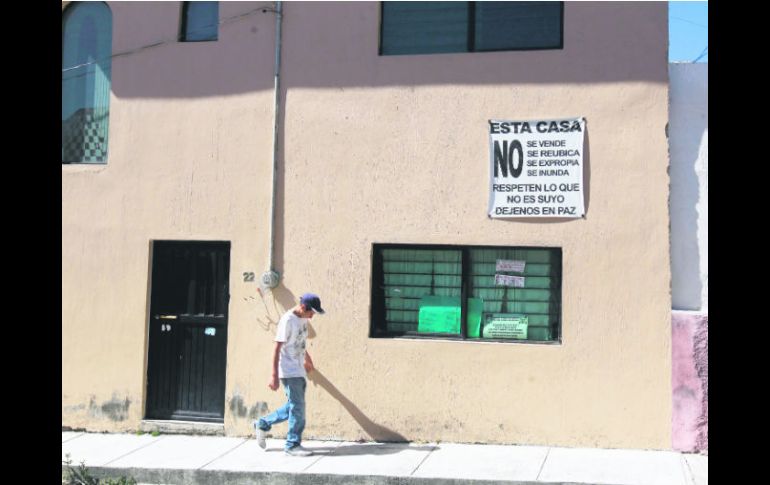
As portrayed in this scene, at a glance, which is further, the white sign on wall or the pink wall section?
the white sign on wall

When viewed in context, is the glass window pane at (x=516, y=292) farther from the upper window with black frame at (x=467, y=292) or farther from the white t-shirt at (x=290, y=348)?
the white t-shirt at (x=290, y=348)

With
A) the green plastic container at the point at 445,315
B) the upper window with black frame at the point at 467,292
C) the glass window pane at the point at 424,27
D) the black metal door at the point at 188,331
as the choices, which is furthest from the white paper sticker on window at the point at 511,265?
the black metal door at the point at 188,331

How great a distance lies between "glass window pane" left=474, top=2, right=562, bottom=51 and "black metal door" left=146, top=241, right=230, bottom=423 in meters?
3.68

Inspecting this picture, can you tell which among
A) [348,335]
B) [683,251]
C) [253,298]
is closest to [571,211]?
[683,251]

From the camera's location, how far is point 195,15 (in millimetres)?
9680

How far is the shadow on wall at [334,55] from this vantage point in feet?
27.7

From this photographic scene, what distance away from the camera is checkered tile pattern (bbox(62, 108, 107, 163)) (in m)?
9.95

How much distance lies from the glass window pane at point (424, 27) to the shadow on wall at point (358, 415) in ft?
11.8

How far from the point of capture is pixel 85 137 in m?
10.0

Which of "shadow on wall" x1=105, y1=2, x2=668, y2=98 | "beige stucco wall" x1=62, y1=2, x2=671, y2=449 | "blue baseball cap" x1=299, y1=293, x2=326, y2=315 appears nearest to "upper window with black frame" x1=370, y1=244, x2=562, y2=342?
"beige stucco wall" x1=62, y1=2, x2=671, y2=449

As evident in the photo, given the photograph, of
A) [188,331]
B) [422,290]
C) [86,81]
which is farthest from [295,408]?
[86,81]

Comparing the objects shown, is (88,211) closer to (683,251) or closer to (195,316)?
(195,316)

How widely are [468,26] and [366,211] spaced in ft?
7.36

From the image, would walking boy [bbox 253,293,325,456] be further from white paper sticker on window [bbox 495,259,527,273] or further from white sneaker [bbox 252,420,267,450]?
white paper sticker on window [bbox 495,259,527,273]
